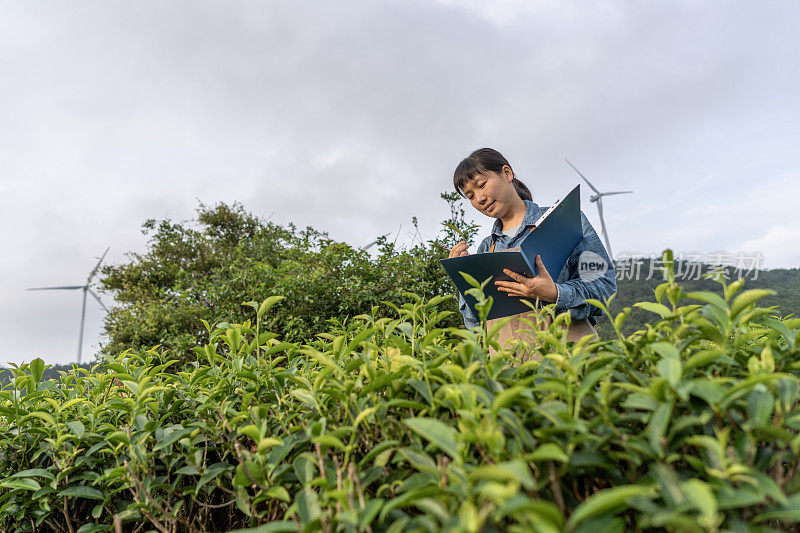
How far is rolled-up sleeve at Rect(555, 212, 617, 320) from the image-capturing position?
2.23 metres

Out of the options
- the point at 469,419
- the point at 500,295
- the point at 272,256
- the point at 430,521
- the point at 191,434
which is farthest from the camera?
the point at 272,256

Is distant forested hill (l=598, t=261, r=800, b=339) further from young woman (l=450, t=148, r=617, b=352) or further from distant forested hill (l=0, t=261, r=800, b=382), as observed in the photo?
young woman (l=450, t=148, r=617, b=352)

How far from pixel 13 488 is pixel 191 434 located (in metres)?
0.67

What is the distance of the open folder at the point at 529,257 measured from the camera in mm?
2023

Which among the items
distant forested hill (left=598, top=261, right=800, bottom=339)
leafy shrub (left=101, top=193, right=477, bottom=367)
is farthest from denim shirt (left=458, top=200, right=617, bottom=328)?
distant forested hill (left=598, top=261, right=800, bottom=339)

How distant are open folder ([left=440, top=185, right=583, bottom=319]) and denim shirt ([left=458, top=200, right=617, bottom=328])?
9cm

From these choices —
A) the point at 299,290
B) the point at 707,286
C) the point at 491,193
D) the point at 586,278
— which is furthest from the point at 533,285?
the point at 707,286

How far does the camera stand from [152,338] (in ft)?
30.9

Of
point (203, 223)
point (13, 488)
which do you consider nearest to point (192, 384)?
point (13, 488)

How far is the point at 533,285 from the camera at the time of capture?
6.84 ft

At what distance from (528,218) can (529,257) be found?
715mm

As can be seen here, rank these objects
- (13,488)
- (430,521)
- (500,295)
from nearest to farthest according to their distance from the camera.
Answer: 1. (430,521)
2. (13,488)
3. (500,295)

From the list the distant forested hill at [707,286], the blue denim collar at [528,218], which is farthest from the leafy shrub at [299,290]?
the distant forested hill at [707,286]

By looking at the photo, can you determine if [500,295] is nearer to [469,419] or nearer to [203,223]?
[469,419]
